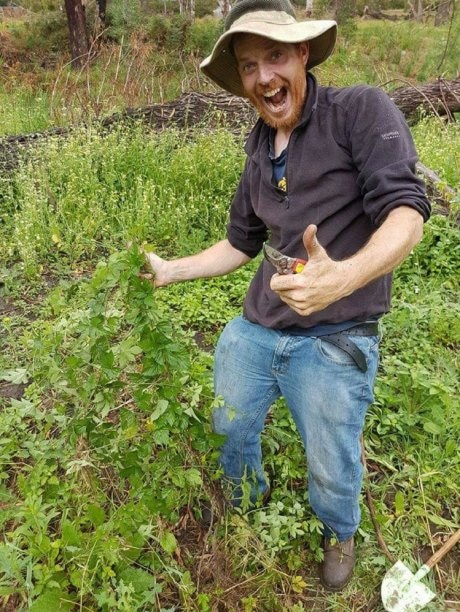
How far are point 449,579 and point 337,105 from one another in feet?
6.68

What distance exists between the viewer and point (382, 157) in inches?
70.7

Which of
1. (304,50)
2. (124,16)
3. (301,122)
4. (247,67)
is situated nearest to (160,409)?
(301,122)

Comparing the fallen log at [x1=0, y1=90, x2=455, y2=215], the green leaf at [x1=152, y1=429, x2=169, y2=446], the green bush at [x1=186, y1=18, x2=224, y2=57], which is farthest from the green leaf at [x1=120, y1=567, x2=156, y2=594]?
the green bush at [x1=186, y1=18, x2=224, y2=57]

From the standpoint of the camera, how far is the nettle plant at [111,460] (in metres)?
1.72

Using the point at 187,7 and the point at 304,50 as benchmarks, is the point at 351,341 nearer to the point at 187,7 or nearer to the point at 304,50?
the point at 304,50

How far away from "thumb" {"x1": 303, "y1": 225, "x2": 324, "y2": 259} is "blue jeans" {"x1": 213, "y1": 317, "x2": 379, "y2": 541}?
583 mm

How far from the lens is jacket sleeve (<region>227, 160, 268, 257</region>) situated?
238 centimetres

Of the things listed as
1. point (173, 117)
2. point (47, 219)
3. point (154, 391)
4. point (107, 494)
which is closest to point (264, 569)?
point (107, 494)

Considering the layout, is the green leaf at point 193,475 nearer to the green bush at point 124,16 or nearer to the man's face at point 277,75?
the man's face at point 277,75

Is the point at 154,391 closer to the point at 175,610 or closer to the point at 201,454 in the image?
the point at 201,454

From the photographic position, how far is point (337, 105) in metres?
1.98

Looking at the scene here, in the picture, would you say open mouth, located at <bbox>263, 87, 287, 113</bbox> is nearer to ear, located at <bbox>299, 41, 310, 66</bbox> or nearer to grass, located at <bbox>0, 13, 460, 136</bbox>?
ear, located at <bbox>299, 41, 310, 66</bbox>

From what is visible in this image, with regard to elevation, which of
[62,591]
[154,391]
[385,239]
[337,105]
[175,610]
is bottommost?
[175,610]

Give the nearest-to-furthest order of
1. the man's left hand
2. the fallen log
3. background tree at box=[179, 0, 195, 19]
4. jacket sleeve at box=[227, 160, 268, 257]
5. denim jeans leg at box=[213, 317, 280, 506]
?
Answer: 1. the man's left hand
2. denim jeans leg at box=[213, 317, 280, 506]
3. jacket sleeve at box=[227, 160, 268, 257]
4. the fallen log
5. background tree at box=[179, 0, 195, 19]
